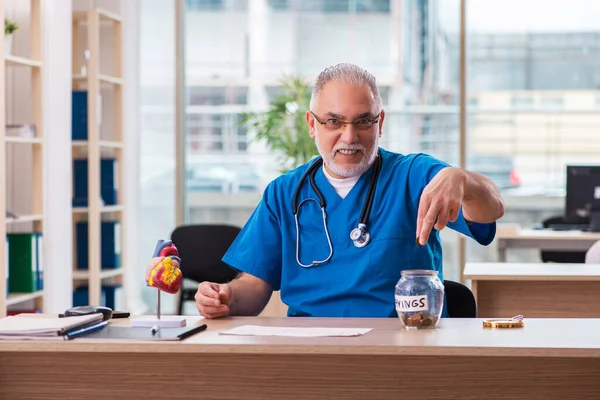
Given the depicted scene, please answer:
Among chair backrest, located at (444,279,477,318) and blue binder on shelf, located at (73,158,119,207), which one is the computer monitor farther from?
chair backrest, located at (444,279,477,318)

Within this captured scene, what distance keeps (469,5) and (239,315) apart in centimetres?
451

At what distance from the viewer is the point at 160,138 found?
21.5 ft

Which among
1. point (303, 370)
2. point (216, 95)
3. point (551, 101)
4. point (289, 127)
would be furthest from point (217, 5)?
point (303, 370)

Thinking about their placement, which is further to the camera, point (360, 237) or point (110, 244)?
point (110, 244)

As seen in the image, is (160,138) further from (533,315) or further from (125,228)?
(533,315)

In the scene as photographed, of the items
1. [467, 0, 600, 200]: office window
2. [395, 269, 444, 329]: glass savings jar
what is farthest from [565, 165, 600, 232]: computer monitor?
[395, 269, 444, 329]: glass savings jar

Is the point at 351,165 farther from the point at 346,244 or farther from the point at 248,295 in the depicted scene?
the point at 248,295

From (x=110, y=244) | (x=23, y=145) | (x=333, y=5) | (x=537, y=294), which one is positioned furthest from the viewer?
(x=333, y=5)

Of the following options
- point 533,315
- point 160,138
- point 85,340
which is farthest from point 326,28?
point 85,340

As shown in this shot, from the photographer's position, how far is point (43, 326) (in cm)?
187

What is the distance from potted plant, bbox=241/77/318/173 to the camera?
6.07 metres

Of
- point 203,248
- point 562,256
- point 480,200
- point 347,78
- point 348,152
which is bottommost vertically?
point 562,256

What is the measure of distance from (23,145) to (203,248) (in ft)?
3.57

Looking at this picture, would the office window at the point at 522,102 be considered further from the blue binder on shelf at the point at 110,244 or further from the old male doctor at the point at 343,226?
the old male doctor at the point at 343,226
